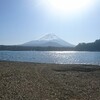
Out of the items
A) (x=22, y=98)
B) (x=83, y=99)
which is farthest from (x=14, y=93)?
(x=83, y=99)

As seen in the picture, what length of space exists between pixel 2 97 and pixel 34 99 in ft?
8.75

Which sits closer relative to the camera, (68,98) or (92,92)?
(68,98)

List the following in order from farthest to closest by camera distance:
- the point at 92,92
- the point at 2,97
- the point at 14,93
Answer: the point at 92,92
the point at 14,93
the point at 2,97

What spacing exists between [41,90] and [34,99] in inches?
177

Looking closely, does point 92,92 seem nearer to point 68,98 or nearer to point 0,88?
point 68,98

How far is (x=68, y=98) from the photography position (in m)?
22.2

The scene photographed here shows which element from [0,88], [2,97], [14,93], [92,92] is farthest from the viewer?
[92,92]

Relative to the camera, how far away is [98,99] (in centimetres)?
2236

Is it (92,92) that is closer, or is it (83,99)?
(83,99)

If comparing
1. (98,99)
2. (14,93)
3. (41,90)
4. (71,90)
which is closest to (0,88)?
(14,93)

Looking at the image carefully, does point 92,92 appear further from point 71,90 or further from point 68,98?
point 68,98

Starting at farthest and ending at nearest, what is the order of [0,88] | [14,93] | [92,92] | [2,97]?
[92,92]
[0,88]
[14,93]
[2,97]

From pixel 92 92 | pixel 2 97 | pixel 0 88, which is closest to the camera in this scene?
pixel 2 97

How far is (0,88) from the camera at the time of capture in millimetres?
23766
